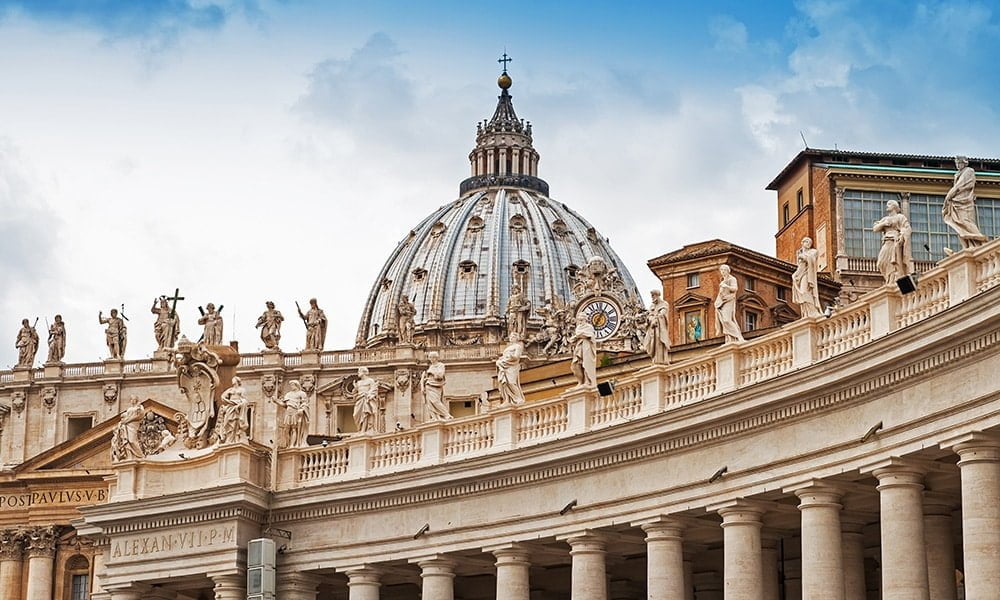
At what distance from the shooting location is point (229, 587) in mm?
54125

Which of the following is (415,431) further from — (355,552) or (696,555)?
(696,555)

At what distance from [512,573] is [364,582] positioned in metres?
4.71

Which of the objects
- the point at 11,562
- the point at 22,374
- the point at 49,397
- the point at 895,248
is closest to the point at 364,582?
the point at 895,248

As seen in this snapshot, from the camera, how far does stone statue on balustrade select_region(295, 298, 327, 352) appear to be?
13825cm

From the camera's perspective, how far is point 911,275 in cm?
4131

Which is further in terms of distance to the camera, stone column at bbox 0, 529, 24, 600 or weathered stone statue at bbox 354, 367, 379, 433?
stone column at bbox 0, 529, 24, 600

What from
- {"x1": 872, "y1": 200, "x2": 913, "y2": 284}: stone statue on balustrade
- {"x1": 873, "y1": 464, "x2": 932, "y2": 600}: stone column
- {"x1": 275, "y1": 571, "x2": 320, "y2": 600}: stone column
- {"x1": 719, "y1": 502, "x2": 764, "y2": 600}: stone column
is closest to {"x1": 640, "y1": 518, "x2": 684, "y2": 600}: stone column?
{"x1": 719, "y1": 502, "x2": 764, "y2": 600}: stone column

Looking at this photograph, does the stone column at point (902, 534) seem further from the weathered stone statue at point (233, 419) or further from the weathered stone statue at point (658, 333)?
the weathered stone statue at point (233, 419)

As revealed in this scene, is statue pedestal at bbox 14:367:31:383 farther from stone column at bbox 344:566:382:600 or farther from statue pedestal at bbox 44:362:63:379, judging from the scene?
stone column at bbox 344:566:382:600

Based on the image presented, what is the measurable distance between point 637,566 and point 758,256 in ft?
114

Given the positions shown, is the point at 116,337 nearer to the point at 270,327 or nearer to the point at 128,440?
the point at 270,327

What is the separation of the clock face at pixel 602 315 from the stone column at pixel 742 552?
99.1 metres

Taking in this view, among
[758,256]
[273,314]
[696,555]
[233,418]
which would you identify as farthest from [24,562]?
[696,555]

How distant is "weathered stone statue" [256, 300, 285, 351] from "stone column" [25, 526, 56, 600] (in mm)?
25201
